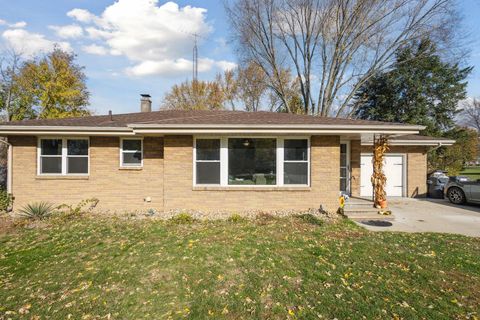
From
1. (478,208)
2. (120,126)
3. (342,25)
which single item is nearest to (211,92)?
(342,25)

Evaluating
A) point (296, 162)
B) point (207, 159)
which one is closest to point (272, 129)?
point (296, 162)

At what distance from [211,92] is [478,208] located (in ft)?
88.4

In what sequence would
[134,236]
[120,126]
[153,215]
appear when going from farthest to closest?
[120,126] < [153,215] < [134,236]

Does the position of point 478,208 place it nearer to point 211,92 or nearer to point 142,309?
point 142,309

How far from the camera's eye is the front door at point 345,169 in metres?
11.7

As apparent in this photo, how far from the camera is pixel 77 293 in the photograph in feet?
12.6

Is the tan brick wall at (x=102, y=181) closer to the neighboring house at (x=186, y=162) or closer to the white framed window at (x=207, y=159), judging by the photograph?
the neighboring house at (x=186, y=162)

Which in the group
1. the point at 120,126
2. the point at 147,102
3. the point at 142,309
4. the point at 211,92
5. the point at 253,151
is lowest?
the point at 142,309

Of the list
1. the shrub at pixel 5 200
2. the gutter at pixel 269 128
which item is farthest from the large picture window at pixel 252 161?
the shrub at pixel 5 200

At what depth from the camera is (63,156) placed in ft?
31.6

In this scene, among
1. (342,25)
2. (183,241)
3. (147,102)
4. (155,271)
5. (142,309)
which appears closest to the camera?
(142,309)

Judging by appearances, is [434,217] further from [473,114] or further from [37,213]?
[473,114]

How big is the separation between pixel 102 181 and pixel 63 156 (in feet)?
5.53

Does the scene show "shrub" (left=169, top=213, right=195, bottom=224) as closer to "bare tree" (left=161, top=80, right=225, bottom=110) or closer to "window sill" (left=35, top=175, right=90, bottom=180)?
"window sill" (left=35, top=175, right=90, bottom=180)
